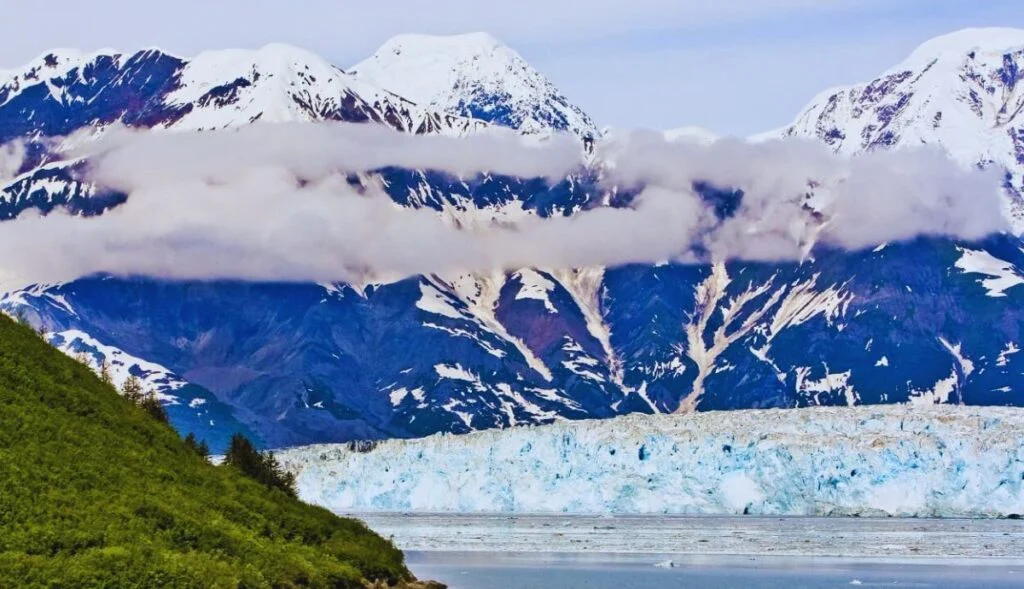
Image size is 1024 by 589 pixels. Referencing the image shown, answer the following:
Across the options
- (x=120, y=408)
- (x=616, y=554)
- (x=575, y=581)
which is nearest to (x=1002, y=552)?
(x=616, y=554)

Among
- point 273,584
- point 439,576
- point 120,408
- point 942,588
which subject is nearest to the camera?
point 273,584

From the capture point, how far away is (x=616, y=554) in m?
156

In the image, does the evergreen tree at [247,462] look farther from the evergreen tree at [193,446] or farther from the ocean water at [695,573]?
the ocean water at [695,573]

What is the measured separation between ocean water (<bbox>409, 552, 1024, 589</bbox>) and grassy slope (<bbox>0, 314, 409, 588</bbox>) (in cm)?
3048

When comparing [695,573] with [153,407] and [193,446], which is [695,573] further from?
[193,446]

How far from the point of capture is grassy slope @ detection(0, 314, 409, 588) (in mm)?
61906

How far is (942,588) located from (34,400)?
67100 millimetres

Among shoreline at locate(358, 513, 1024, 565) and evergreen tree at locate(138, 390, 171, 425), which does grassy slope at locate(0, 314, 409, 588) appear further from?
shoreline at locate(358, 513, 1024, 565)

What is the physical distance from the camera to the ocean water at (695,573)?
389 feet

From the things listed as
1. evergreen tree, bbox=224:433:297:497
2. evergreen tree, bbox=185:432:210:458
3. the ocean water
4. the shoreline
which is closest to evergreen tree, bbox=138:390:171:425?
evergreen tree, bbox=185:432:210:458

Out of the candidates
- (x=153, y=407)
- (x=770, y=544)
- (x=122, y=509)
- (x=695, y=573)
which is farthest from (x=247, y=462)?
(x=770, y=544)

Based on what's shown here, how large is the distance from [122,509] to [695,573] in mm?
71744

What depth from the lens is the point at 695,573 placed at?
13150cm

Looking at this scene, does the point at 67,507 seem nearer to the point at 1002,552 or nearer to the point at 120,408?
the point at 120,408
